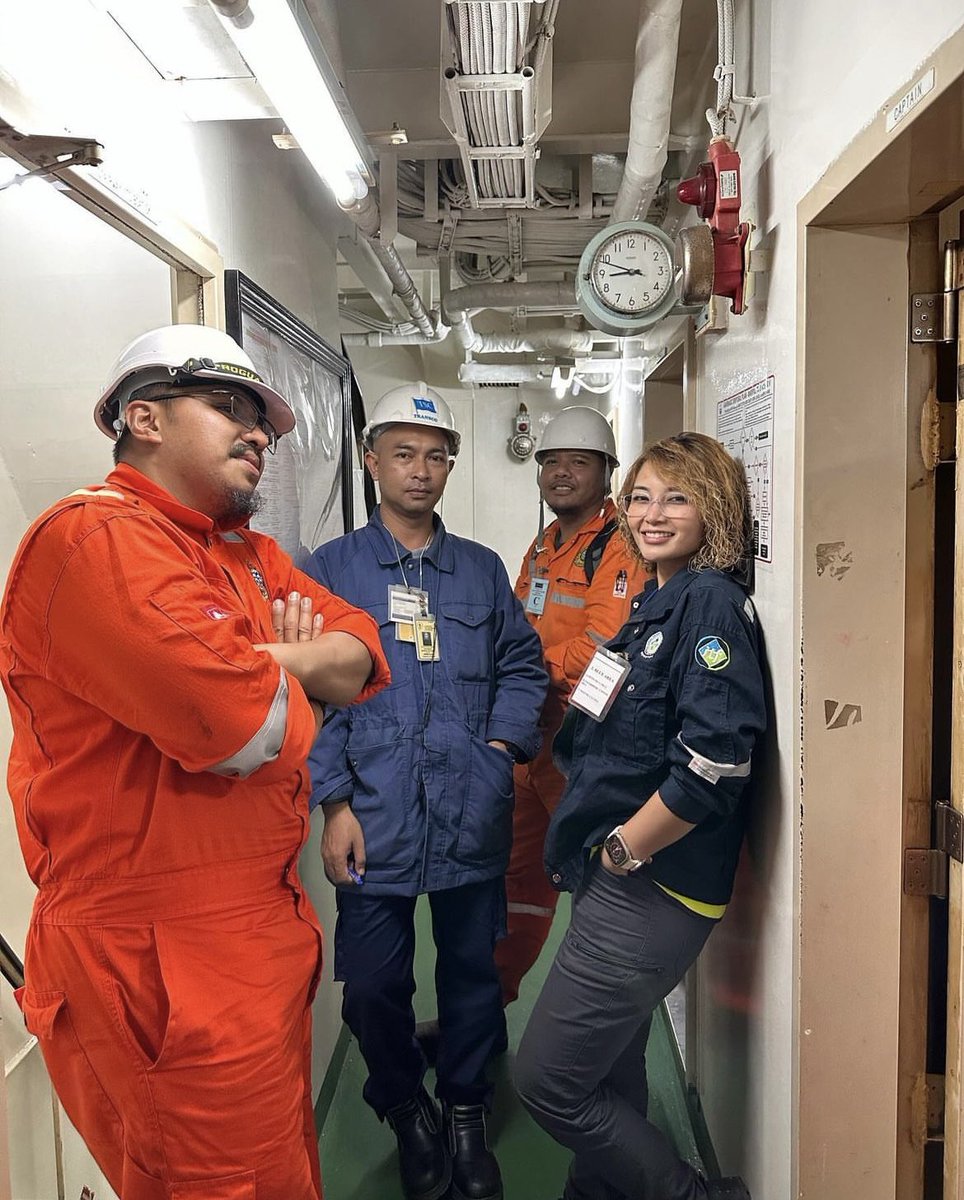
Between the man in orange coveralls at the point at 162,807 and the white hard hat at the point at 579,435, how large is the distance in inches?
67.8

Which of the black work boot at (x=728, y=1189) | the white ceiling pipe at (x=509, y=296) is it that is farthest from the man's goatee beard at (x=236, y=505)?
the white ceiling pipe at (x=509, y=296)

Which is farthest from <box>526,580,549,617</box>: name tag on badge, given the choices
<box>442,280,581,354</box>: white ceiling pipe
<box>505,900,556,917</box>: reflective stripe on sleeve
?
<box>442,280,581,354</box>: white ceiling pipe

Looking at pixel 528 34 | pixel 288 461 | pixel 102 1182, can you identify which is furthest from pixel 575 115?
pixel 102 1182

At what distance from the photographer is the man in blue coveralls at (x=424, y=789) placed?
6.55 feet

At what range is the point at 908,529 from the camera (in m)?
1.37

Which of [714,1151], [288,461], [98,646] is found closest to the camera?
[98,646]

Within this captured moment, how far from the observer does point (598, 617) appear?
2529 millimetres

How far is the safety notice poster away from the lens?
1645mm

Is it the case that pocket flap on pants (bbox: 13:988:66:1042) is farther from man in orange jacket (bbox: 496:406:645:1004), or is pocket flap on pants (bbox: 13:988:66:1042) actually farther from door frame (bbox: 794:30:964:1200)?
man in orange jacket (bbox: 496:406:645:1004)

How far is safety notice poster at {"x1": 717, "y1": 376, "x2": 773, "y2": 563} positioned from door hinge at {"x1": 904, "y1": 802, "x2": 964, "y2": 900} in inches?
22.0

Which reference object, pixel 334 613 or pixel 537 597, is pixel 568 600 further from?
pixel 334 613

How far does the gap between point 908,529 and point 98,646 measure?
1.25 metres

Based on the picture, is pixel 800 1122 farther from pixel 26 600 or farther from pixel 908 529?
pixel 26 600

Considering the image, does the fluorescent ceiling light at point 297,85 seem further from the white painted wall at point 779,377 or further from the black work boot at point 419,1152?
the black work boot at point 419,1152
